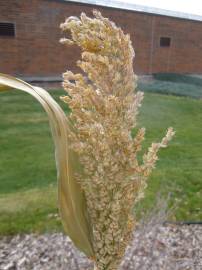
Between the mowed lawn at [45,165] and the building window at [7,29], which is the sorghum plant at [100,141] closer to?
the mowed lawn at [45,165]

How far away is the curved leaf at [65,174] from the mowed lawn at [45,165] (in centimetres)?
214

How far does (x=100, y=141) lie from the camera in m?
1.45

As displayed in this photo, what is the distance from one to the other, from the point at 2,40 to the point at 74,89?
1277cm

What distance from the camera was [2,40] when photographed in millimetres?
13352

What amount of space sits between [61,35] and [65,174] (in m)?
13.9

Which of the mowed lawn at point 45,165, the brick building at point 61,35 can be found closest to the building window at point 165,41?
the brick building at point 61,35

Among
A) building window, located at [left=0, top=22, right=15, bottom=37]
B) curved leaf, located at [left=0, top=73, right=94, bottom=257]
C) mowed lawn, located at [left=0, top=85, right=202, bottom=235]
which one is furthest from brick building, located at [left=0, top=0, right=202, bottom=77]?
curved leaf, located at [left=0, top=73, right=94, bottom=257]

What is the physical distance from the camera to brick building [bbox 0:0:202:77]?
1354cm

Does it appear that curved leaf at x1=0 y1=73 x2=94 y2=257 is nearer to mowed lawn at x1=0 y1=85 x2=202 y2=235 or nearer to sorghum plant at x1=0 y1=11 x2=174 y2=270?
sorghum plant at x1=0 y1=11 x2=174 y2=270

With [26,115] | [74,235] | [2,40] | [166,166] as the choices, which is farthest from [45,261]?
[2,40]

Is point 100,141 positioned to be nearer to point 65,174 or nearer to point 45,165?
point 65,174

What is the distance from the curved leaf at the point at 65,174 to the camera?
1.54 metres

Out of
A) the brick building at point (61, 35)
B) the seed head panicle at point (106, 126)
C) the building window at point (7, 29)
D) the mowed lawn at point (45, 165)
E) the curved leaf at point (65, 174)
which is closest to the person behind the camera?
the seed head panicle at point (106, 126)

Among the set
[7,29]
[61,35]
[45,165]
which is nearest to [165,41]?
[61,35]
